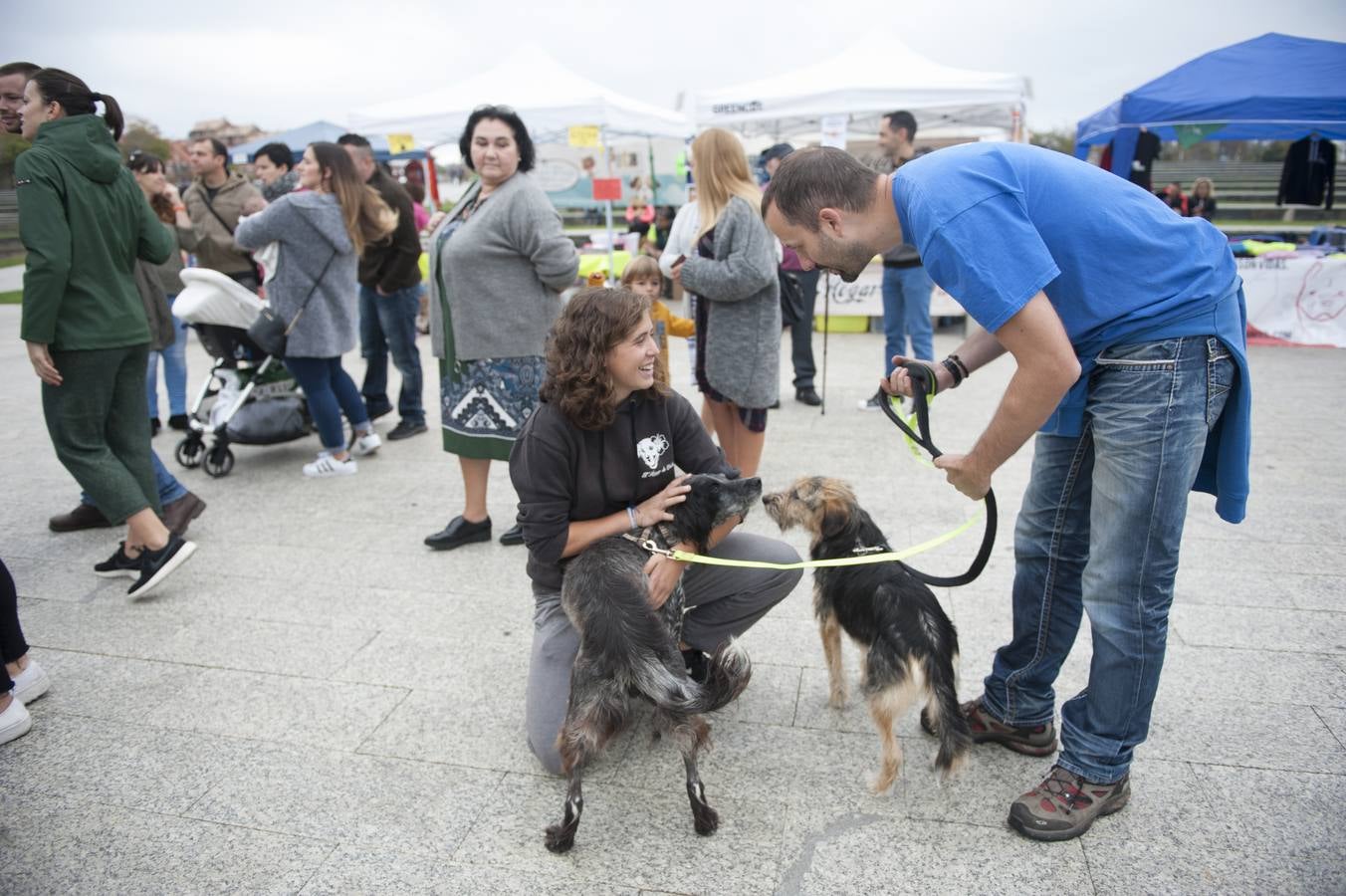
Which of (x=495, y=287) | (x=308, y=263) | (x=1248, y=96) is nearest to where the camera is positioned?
(x=495, y=287)

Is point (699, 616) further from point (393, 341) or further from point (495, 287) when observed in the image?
point (393, 341)

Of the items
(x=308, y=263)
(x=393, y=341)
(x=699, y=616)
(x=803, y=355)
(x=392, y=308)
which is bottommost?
(x=803, y=355)

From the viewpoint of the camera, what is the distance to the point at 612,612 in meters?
2.21

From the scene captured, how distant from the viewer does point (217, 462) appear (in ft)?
17.4

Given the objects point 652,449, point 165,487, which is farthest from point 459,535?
point 652,449

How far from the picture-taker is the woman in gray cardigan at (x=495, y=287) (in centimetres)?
373

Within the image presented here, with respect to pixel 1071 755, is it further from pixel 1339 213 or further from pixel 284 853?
pixel 1339 213

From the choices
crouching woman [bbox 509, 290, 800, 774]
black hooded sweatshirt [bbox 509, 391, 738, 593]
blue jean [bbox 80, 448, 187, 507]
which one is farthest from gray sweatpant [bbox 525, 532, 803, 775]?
blue jean [bbox 80, 448, 187, 507]

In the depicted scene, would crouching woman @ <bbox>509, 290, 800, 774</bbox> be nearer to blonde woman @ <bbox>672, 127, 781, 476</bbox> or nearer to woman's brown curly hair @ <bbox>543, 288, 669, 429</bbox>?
woman's brown curly hair @ <bbox>543, 288, 669, 429</bbox>

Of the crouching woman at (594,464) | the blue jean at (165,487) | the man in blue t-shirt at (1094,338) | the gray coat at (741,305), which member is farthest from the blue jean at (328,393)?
the man in blue t-shirt at (1094,338)

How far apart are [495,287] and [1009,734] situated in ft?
9.29

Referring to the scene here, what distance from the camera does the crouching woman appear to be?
2395 millimetres

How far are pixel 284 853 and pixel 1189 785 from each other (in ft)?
8.57

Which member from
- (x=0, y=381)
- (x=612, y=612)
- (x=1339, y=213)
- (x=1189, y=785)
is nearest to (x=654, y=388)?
(x=612, y=612)
